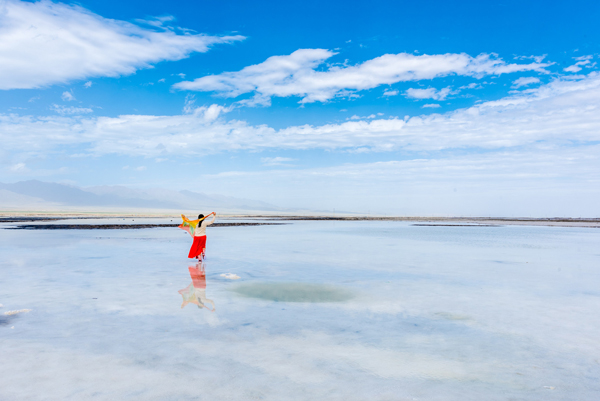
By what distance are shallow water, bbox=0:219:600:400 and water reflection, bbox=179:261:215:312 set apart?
2 centimetres

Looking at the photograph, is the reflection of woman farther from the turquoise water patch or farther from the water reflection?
the turquoise water patch

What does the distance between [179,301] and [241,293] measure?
4.56 feet

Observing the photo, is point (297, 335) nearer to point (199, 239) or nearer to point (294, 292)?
point (294, 292)

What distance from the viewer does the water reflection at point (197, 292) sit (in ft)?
25.7

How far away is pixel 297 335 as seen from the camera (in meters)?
5.93

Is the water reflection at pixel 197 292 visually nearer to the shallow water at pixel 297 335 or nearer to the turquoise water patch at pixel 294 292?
the shallow water at pixel 297 335

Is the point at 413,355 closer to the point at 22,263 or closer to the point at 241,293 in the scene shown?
the point at 241,293

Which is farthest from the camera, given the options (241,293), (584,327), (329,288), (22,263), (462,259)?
(462,259)

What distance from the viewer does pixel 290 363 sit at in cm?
485

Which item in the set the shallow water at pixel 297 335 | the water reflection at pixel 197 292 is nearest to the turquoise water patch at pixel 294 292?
the shallow water at pixel 297 335

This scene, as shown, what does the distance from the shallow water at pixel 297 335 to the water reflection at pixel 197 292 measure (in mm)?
25

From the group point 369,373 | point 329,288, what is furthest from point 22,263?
point 369,373

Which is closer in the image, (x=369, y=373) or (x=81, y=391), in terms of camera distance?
(x=81, y=391)

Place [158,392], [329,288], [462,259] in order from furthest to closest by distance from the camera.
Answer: [462,259]
[329,288]
[158,392]
